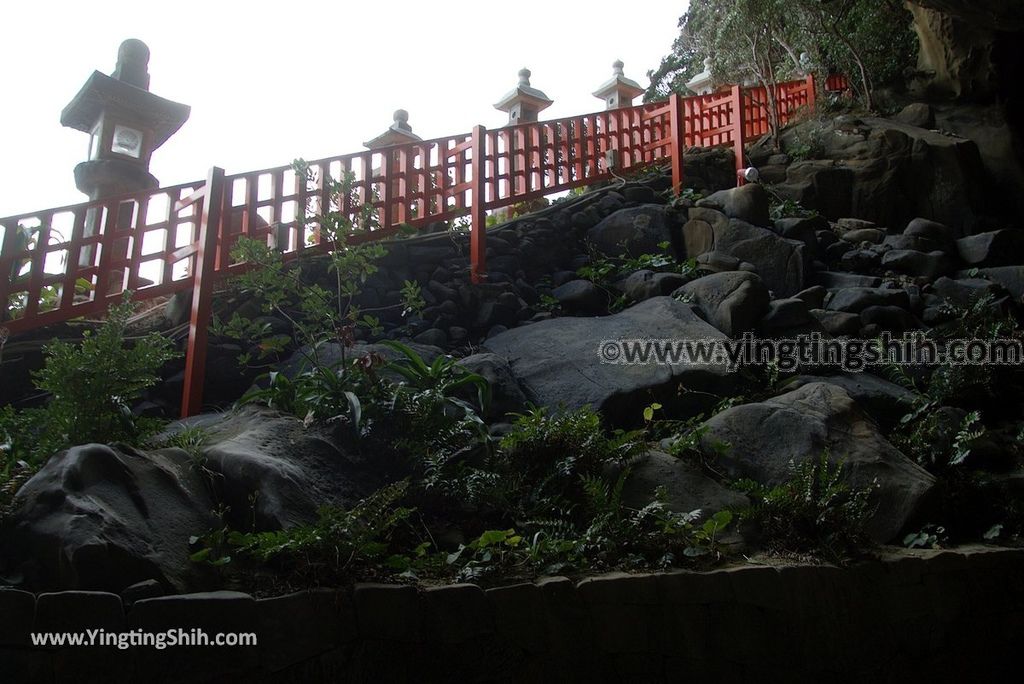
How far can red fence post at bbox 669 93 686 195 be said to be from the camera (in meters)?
9.23

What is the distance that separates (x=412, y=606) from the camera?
2742mm

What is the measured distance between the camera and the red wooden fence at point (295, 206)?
16.7 feet

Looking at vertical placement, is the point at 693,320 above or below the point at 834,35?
below

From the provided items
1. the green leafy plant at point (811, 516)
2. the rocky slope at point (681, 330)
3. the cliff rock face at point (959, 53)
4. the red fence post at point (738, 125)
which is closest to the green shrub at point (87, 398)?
the rocky slope at point (681, 330)

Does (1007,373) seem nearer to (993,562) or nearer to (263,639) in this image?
(993,562)

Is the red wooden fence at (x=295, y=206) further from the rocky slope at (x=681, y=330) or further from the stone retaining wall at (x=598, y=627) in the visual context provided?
the stone retaining wall at (x=598, y=627)

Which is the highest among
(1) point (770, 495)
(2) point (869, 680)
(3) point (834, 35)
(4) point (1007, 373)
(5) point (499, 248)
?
(3) point (834, 35)

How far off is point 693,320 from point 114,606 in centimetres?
484

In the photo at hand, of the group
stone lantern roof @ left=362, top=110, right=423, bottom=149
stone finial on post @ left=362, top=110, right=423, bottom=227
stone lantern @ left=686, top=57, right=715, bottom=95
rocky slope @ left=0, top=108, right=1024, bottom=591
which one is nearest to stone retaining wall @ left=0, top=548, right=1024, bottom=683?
rocky slope @ left=0, top=108, right=1024, bottom=591

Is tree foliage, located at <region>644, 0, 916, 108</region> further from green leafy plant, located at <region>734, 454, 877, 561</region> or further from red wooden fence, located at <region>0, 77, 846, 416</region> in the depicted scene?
green leafy plant, located at <region>734, 454, 877, 561</region>

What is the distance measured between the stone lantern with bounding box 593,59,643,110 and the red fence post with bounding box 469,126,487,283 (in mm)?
7241

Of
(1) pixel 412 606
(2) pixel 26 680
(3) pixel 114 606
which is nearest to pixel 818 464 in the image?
(1) pixel 412 606

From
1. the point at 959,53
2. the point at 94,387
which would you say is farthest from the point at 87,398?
the point at 959,53

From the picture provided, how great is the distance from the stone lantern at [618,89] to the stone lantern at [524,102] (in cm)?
272
